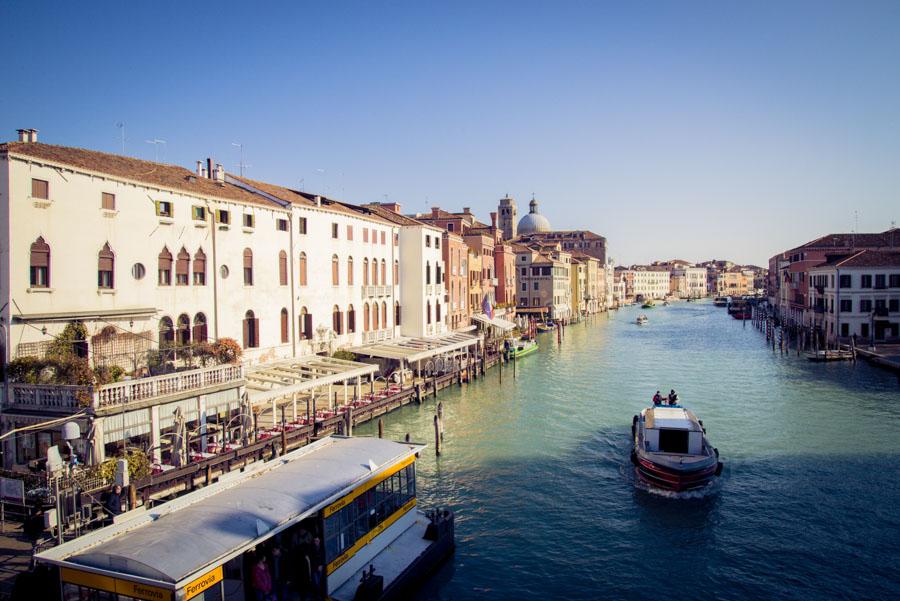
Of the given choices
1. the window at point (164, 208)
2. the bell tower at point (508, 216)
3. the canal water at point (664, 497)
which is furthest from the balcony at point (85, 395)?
the bell tower at point (508, 216)

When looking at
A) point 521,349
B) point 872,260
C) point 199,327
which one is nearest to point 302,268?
point 199,327

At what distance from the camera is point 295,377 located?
71.4 feet

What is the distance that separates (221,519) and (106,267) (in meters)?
11.2

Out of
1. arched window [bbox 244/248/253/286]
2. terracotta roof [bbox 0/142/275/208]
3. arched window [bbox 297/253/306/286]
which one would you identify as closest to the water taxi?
terracotta roof [bbox 0/142/275/208]

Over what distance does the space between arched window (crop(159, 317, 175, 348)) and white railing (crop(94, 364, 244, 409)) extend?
102 inches

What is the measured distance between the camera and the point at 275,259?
82.1ft

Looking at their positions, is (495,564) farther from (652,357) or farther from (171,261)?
(652,357)

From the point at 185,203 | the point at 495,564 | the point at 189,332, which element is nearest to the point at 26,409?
the point at 189,332

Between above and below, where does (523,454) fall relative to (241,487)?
below

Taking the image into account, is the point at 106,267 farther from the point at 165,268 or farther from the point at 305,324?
Answer: the point at 305,324

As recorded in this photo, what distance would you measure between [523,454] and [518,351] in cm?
2588

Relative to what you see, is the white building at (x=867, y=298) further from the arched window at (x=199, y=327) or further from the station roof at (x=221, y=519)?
the station roof at (x=221, y=519)

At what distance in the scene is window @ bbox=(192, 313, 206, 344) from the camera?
68.9 ft

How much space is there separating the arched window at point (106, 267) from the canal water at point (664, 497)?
33.4ft
